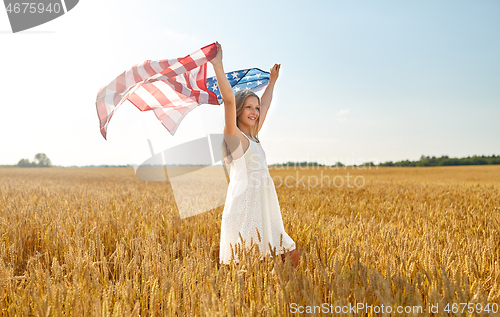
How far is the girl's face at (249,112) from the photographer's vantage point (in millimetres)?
2719

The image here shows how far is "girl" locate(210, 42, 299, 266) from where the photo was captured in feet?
8.03

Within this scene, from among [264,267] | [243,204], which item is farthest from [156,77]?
[264,267]

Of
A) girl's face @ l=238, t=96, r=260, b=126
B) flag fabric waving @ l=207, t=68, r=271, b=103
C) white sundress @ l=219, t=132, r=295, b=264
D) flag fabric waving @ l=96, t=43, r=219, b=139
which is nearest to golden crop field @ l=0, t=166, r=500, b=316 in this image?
white sundress @ l=219, t=132, r=295, b=264

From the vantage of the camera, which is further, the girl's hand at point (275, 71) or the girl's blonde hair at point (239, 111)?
the girl's hand at point (275, 71)

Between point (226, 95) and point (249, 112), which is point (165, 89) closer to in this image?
point (249, 112)

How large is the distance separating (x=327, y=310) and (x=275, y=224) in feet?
3.95

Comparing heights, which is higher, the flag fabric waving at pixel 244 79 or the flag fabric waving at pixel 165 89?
the flag fabric waving at pixel 244 79

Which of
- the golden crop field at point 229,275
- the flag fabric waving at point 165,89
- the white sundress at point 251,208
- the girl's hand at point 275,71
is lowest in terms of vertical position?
the golden crop field at point 229,275

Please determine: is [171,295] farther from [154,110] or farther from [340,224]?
[340,224]

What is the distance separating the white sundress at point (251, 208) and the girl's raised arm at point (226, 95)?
0.96 feet

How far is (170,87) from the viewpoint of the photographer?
11.8ft

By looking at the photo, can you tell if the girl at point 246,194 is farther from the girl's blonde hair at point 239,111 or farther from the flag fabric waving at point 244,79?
the flag fabric waving at point 244,79

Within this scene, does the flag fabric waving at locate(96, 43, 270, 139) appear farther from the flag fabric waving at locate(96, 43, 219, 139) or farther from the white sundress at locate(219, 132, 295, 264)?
the white sundress at locate(219, 132, 295, 264)

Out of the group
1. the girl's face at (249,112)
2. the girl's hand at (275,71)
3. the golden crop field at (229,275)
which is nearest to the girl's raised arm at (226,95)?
the girl's face at (249,112)
